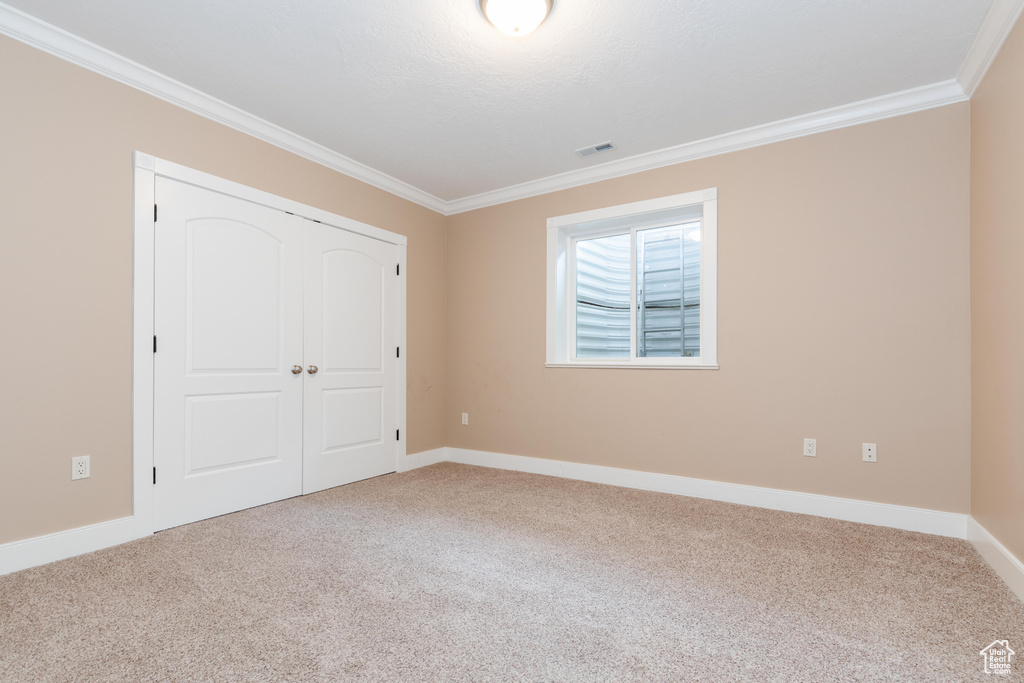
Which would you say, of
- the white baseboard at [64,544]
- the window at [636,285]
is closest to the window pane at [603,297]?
the window at [636,285]

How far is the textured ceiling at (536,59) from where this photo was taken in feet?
7.18

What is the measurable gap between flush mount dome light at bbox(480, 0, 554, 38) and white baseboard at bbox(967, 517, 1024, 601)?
2960mm

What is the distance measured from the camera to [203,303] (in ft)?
9.55

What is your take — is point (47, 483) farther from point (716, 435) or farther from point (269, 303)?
Result: point (716, 435)

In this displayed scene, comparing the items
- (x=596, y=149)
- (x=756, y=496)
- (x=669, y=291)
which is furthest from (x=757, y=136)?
(x=756, y=496)

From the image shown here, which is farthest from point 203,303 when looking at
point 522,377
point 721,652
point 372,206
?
point 721,652

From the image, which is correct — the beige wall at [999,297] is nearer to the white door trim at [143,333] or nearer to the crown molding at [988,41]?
the crown molding at [988,41]

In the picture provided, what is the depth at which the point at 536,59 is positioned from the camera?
2521mm

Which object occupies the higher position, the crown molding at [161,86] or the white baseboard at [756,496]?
the crown molding at [161,86]

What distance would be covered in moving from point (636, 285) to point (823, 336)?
1.36 meters

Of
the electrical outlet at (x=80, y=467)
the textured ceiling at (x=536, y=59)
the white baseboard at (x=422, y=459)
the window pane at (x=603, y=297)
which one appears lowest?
the white baseboard at (x=422, y=459)

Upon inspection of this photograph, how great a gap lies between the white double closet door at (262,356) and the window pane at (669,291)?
81.7 inches

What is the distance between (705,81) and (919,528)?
8.99ft

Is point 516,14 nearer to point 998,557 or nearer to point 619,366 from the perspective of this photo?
point 619,366
